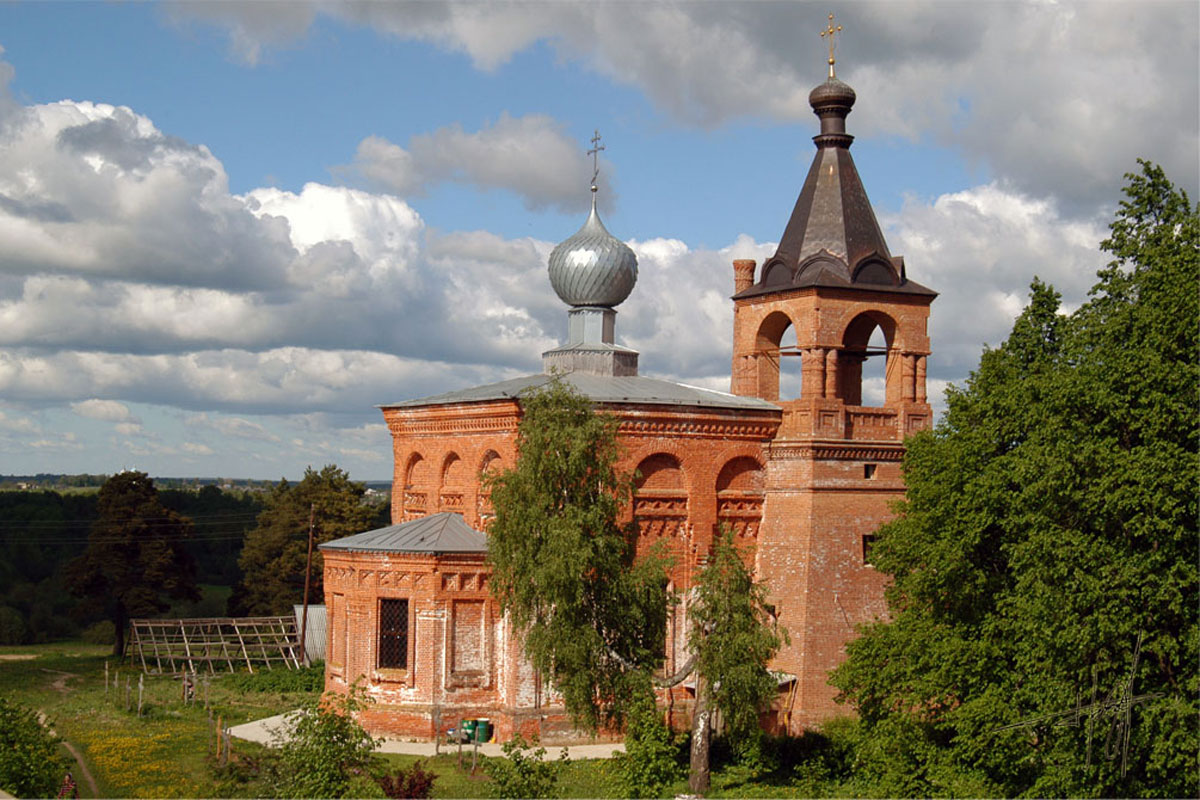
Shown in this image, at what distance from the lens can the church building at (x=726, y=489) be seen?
23.1 m

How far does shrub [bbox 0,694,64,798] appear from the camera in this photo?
16281mm

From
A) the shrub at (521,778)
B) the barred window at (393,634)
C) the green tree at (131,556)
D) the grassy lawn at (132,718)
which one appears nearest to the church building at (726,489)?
the barred window at (393,634)

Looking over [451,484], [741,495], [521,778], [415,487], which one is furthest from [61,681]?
[521,778]

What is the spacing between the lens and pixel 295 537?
1656 inches

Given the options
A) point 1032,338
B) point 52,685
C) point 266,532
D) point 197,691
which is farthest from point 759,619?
point 266,532

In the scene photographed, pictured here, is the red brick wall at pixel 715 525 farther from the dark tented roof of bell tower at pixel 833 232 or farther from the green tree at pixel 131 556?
the green tree at pixel 131 556

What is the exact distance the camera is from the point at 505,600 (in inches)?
821

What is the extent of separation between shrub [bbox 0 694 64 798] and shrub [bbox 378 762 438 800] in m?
4.54

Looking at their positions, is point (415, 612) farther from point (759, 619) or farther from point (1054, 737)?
point (1054, 737)

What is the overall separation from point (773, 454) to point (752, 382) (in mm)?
2728

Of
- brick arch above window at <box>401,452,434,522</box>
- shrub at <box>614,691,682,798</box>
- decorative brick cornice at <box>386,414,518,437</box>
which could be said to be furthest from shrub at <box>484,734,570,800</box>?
brick arch above window at <box>401,452,434,522</box>

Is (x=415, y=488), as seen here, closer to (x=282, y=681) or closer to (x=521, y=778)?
(x=282, y=681)

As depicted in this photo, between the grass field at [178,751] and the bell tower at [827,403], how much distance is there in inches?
116

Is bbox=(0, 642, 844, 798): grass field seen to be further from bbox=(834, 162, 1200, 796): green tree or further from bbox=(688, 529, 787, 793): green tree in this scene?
bbox=(834, 162, 1200, 796): green tree
